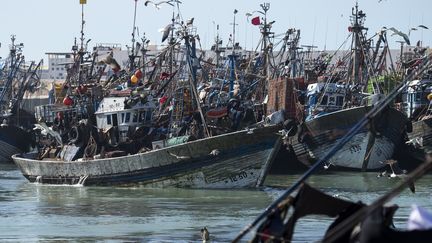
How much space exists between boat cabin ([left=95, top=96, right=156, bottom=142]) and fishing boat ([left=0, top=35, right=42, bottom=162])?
18.1 m

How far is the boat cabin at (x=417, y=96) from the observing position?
1811 inches

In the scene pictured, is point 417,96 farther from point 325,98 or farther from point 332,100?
point 325,98

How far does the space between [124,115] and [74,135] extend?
7.42 feet

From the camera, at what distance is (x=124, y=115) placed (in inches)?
1451

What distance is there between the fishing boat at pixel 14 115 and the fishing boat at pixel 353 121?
16.7 m

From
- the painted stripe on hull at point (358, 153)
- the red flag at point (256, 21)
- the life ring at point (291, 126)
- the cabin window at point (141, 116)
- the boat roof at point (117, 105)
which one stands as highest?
the red flag at point (256, 21)

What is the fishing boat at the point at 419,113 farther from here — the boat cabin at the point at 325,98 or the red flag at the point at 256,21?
the red flag at the point at 256,21

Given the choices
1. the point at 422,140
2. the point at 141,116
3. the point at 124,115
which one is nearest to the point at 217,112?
the point at 141,116

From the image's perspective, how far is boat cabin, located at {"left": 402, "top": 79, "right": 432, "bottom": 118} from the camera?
46000mm

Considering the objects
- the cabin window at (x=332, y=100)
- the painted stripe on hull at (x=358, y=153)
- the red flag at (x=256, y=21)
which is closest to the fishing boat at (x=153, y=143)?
the painted stripe on hull at (x=358, y=153)

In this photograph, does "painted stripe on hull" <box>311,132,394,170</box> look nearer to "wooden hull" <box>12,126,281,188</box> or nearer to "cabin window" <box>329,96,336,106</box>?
"cabin window" <box>329,96,336,106</box>

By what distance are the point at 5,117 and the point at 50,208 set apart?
91.9 feet

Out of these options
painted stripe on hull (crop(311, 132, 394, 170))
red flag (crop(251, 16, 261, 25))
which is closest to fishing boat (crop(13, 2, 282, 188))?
painted stripe on hull (crop(311, 132, 394, 170))

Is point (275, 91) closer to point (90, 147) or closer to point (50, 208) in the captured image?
point (90, 147)
